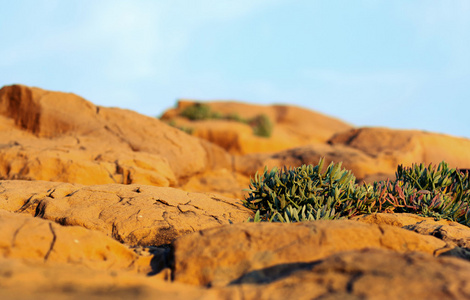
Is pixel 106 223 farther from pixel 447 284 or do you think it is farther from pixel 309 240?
pixel 447 284

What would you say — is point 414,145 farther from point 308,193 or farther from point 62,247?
point 62,247

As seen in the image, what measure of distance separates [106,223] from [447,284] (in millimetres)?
3707

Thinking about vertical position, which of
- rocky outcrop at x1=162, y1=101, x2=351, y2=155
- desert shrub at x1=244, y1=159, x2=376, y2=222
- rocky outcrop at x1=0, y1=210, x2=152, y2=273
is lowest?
rocky outcrop at x1=162, y1=101, x2=351, y2=155

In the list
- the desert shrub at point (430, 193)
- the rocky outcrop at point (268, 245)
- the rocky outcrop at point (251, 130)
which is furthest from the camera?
the rocky outcrop at point (251, 130)

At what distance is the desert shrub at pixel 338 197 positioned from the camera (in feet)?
17.9

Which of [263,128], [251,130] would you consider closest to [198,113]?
[251,130]

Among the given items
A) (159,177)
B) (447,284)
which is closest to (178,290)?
(447,284)

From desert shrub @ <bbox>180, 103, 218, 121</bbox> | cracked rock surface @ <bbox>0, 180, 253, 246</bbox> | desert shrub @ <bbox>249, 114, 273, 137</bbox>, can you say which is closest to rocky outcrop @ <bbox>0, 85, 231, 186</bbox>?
cracked rock surface @ <bbox>0, 180, 253, 246</bbox>

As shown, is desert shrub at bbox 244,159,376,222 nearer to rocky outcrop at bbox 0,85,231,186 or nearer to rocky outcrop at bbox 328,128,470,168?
rocky outcrop at bbox 0,85,231,186

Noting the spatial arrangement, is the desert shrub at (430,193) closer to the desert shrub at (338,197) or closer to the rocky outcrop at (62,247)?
the desert shrub at (338,197)

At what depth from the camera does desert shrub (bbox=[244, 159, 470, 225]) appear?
17.9ft

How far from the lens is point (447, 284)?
105 inches

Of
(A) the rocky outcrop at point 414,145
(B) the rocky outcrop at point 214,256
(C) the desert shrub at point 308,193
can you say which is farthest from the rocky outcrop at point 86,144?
(A) the rocky outcrop at point 414,145

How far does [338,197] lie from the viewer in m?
5.37
